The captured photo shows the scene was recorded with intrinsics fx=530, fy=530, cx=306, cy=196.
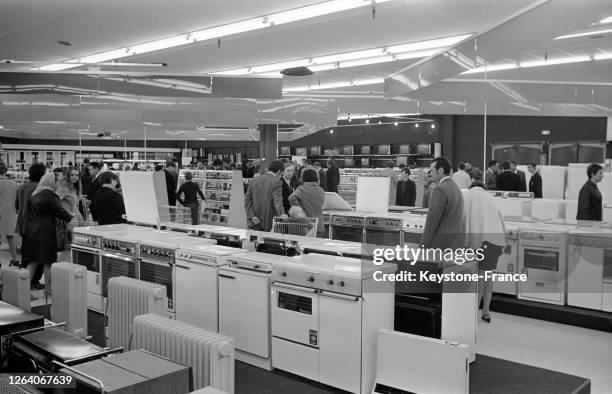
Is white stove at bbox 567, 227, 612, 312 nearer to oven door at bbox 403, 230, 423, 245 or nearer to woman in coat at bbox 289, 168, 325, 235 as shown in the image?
oven door at bbox 403, 230, 423, 245

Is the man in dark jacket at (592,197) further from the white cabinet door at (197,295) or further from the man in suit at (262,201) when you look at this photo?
the white cabinet door at (197,295)

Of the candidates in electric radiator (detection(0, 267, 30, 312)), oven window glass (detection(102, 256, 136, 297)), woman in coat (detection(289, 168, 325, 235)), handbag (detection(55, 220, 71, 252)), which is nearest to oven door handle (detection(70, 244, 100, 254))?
oven window glass (detection(102, 256, 136, 297))

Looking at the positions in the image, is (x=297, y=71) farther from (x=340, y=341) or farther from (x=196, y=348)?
(x=196, y=348)

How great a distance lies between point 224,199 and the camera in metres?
11.5

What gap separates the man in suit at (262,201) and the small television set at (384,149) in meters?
12.5

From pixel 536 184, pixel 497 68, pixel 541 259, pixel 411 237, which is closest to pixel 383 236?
pixel 411 237

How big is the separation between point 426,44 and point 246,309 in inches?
231

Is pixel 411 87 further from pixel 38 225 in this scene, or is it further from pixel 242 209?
pixel 38 225

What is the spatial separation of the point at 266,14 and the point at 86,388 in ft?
18.6

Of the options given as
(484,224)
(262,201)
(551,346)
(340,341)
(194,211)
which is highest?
(262,201)

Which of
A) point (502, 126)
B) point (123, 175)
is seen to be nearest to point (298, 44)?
point (123, 175)

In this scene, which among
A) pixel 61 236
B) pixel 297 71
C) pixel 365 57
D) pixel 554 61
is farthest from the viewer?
pixel 297 71

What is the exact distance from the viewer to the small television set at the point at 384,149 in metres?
18.8

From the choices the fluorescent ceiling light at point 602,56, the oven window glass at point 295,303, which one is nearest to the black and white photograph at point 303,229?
the oven window glass at point 295,303
